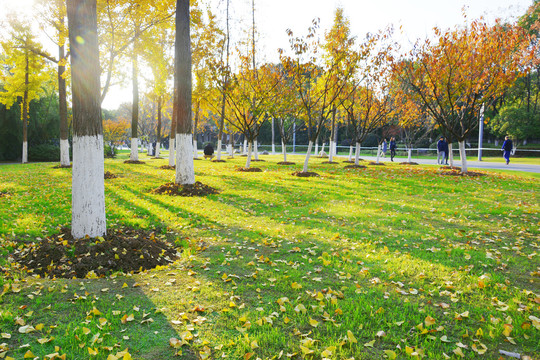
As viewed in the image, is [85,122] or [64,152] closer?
[85,122]

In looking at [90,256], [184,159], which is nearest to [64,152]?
[184,159]

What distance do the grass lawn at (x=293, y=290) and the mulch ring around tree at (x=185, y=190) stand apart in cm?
202

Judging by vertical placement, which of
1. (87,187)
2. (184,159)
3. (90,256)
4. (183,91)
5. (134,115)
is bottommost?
(90,256)

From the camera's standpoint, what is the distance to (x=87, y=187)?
16.4 feet

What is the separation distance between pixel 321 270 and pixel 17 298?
384 cm

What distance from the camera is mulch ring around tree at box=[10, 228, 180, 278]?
4.42m

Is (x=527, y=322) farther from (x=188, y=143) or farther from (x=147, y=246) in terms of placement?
(x=188, y=143)

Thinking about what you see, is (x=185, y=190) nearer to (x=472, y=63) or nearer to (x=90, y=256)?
(x=90, y=256)

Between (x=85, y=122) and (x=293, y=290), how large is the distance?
4.10 meters

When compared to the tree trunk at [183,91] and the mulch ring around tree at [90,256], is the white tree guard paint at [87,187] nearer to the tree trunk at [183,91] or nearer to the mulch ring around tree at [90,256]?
the mulch ring around tree at [90,256]

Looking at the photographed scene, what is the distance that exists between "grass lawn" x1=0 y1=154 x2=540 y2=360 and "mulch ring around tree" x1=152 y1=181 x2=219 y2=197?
2022 millimetres

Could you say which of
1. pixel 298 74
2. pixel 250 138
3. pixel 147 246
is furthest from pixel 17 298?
pixel 250 138

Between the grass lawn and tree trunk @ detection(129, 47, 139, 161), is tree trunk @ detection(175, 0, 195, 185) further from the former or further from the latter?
tree trunk @ detection(129, 47, 139, 161)

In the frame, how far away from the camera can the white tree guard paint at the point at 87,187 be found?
4988mm
